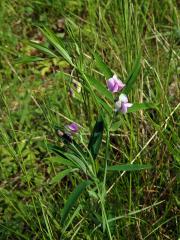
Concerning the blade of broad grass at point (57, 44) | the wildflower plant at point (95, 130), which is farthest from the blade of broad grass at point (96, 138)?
the blade of broad grass at point (57, 44)

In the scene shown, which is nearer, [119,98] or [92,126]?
[119,98]

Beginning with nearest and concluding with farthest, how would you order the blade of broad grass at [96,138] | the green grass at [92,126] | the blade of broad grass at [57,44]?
the blade of broad grass at [57,44]
the blade of broad grass at [96,138]
the green grass at [92,126]

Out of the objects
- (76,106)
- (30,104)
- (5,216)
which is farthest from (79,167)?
(30,104)

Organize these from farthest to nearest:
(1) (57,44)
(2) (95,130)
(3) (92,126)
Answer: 1. (3) (92,126)
2. (2) (95,130)
3. (1) (57,44)

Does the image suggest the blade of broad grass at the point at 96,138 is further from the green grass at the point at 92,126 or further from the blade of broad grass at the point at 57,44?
the blade of broad grass at the point at 57,44

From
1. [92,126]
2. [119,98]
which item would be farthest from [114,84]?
[92,126]

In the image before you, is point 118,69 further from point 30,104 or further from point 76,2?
point 76,2

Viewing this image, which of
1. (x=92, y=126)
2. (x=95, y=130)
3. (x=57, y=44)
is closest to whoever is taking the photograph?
(x=57, y=44)

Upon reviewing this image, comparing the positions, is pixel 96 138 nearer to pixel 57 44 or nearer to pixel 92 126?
pixel 57 44

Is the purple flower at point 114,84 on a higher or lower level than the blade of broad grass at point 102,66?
lower
